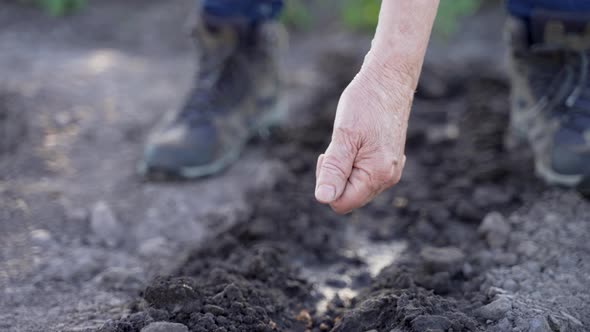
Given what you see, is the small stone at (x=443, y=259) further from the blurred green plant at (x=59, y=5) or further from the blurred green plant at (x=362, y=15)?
the blurred green plant at (x=59, y=5)

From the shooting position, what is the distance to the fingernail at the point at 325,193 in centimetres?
141

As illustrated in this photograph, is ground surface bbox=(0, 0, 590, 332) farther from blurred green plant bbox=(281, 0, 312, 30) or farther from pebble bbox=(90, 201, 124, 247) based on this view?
blurred green plant bbox=(281, 0, 312, 30)

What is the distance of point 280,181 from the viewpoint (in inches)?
96.2

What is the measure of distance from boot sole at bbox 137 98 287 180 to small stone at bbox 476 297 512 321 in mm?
1280

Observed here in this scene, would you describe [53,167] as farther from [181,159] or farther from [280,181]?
[280,181]

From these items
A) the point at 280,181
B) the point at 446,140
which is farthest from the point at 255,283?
the point at 446,140

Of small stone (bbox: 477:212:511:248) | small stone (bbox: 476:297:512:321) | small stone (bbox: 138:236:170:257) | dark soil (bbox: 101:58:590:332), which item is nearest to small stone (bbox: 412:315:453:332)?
dark soil (bbox: 101:58:590:332)

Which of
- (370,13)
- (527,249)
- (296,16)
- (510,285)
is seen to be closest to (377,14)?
(370,13)

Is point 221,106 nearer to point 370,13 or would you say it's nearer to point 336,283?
point 336,283

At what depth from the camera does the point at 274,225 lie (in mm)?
2195

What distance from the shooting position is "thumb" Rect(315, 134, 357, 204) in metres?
1.42

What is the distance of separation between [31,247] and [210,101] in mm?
947

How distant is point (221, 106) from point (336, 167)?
1.37 meters

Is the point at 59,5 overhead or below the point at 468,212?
overhead
